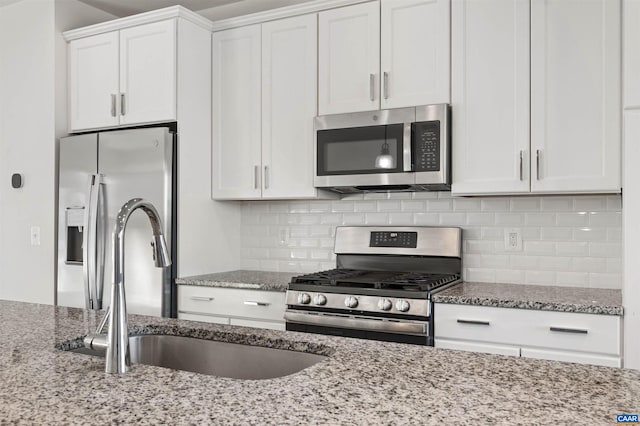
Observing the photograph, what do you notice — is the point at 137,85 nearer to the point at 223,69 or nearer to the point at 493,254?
the point at 223,69

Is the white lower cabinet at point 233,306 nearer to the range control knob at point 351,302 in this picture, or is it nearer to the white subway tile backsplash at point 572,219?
the range control knob at point 351,302

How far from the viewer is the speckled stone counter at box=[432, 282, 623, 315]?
7.79 feet

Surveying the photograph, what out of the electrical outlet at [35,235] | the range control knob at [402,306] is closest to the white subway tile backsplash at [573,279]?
the range control knob at [402,306]

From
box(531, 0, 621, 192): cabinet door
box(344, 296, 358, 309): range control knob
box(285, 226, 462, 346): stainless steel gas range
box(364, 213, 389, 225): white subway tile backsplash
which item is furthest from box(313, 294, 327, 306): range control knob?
box(531, 0, 621, 192): cabinet door

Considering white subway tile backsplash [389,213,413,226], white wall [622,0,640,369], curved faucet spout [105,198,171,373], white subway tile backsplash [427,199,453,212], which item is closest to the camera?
curved faucet spout [105,198,171,373]

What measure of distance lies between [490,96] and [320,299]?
1.36 m

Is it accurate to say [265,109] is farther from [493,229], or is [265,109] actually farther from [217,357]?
[217,357]

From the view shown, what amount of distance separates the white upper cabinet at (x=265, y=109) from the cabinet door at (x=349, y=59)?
7 cm

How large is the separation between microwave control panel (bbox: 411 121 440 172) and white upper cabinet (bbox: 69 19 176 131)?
1.48m

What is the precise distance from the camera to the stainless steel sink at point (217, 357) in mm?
1538

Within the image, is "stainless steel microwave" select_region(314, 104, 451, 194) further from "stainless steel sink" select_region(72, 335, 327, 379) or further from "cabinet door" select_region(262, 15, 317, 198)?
"stainless steel sink" select_region(72, 335, 327, 379)

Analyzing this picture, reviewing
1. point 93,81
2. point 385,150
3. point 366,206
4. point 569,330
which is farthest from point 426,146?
point 93,81

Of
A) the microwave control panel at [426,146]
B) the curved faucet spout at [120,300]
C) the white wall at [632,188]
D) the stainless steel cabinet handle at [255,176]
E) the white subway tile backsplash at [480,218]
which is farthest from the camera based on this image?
the stainless steel cabinet handle at [255,176]

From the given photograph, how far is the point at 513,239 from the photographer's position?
3092 mm
